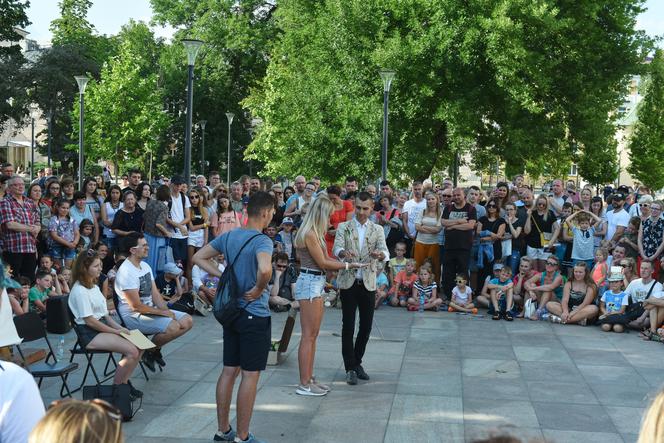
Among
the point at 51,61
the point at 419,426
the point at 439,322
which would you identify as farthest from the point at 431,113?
the point at 51,61

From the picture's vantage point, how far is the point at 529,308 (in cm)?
1246

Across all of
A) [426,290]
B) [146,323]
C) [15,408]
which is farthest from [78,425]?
[426,290]

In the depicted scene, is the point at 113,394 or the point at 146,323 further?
the point at 146,323

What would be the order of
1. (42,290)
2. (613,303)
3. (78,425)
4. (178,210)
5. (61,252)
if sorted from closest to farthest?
1. (78,425)
2. (42,290)
3. (613,303)
4. (61,252)
5. (178,210)

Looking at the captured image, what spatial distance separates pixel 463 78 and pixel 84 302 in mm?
21373

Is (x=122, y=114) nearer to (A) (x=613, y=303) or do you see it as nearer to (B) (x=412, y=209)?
(B) (x=412, y=209)

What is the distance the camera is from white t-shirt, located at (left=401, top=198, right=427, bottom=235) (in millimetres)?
14400

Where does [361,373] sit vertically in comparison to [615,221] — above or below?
below

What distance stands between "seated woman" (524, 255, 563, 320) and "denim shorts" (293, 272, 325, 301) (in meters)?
5.92

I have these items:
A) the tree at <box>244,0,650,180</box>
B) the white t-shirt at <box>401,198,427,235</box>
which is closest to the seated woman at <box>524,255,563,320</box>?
the white t-shirt at <box>401,198,427,235</box>

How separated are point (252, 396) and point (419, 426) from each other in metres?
1.57

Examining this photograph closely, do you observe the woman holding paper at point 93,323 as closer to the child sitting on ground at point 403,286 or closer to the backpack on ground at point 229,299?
the backpack on ground at point 229,299

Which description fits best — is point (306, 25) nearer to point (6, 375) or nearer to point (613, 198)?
point (613, 198)

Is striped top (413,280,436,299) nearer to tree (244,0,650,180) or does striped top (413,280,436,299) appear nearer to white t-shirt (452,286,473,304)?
white t-shirt (452,286,473,304)
